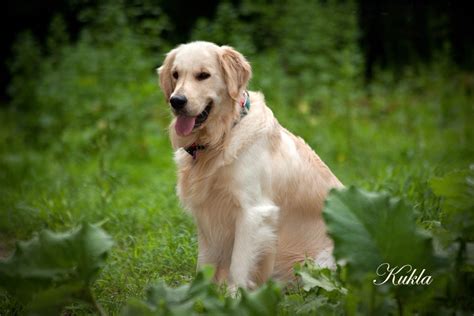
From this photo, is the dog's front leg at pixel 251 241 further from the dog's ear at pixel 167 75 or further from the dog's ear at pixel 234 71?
the dog's ear at pixel 167 75

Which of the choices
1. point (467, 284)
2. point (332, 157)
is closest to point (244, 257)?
point (467, 284)

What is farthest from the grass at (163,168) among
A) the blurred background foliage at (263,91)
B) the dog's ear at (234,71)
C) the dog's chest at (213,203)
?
the dog's ear at (234,71)

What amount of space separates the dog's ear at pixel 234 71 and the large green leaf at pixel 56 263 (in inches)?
53.7

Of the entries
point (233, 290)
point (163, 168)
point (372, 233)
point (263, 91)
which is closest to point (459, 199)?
point (372, 233)

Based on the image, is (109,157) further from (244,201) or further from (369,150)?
(244,201)

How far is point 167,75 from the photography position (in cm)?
382

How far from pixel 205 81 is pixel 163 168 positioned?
3.47m

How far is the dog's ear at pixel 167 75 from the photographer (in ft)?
12.4

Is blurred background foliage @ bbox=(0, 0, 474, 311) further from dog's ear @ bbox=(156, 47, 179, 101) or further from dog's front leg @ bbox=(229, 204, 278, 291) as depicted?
dog's front leg @ bbox=(229, 204, 278, 291)

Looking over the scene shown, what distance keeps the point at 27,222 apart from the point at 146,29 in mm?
3924

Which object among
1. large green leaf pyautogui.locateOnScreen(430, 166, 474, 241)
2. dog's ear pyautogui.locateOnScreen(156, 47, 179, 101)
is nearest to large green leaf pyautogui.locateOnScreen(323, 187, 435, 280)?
large green leaf pyautogui.locateOnScreen(430, 166, 474, 241)

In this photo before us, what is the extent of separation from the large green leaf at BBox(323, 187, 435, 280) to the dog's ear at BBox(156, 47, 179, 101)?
1.62m

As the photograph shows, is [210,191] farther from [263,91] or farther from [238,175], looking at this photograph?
[263,91]

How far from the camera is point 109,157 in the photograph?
714 centimetres
